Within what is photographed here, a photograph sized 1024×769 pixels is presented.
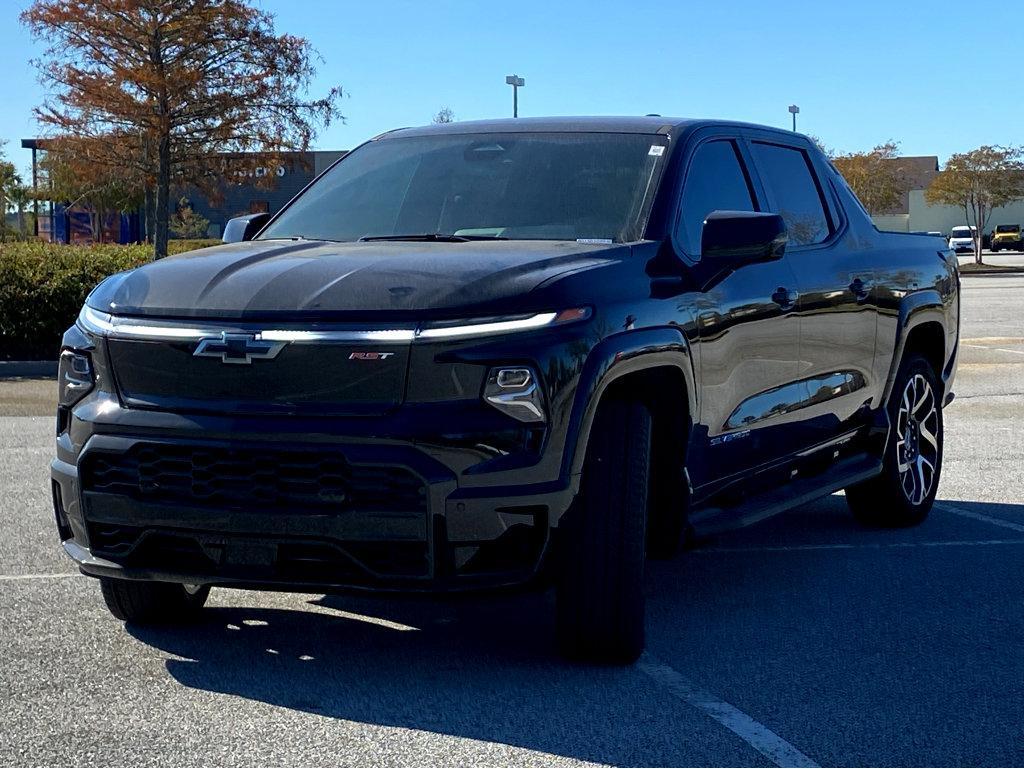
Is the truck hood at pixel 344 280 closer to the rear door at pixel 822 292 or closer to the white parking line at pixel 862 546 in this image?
the rear door at pixel 822 292

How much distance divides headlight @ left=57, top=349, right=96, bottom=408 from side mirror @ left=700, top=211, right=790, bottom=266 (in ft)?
7.04

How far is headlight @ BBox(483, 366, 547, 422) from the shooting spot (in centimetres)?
436

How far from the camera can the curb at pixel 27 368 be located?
50.7ft

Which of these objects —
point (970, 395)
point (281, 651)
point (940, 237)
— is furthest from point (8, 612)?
point (970, 395)

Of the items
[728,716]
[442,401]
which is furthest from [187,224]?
[728,716]

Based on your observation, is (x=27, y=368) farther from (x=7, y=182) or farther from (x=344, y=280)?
(x=7, y=182)

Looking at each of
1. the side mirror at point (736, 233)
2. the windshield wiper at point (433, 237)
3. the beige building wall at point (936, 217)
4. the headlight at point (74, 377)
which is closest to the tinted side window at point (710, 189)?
the side mirror at point (736, 233)

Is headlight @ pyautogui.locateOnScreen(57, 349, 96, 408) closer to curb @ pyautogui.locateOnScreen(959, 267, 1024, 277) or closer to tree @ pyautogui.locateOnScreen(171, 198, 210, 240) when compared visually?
curb @ pyautogui.locateOnScreen(959, 267, 1024, 277)

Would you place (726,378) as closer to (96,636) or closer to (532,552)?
(532,552)

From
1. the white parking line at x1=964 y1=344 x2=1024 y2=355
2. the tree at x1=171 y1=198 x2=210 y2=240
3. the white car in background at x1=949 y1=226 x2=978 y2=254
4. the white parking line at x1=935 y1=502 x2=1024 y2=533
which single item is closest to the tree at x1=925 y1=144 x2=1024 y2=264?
the white car in background at x1=949 y1=226 x2=978 y2=254

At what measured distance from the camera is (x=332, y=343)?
4359 mm

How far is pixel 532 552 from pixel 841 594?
201 cm

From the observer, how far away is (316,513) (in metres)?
4.33

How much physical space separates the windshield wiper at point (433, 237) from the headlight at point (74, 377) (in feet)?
3.95
